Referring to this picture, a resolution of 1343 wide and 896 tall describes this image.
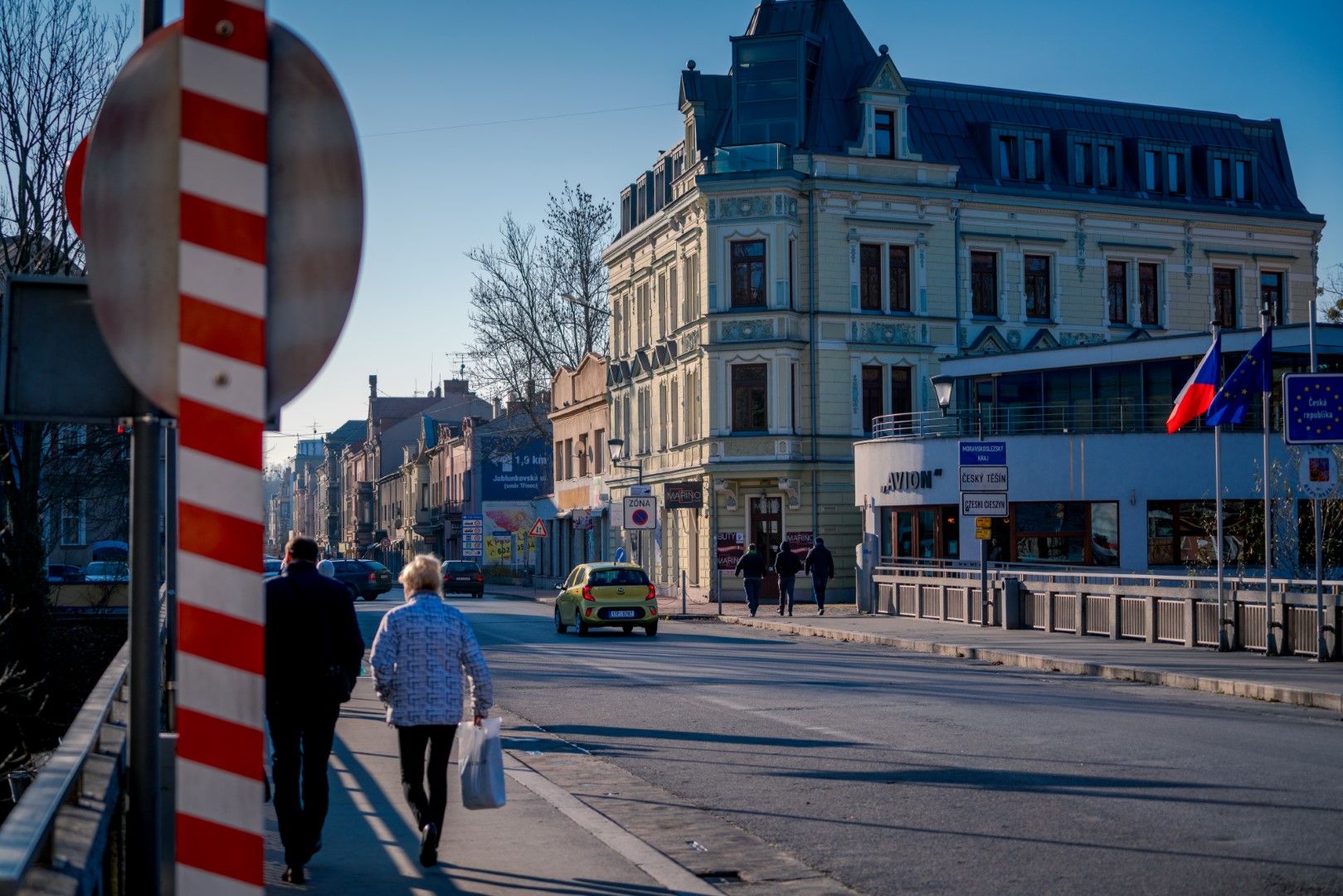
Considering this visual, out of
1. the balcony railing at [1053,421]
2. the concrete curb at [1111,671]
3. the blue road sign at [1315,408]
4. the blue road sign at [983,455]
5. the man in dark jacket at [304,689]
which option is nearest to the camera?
the man in dark jacket at [304,689]

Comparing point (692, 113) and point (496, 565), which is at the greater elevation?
point (692, 113)

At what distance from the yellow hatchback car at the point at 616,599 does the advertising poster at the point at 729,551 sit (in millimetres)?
10131

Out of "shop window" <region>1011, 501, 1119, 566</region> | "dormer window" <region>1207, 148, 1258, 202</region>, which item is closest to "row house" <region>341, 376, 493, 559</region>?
"dormer window" <region>1207, 148, 1258, 202</region>

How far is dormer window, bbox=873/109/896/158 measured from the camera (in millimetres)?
44844

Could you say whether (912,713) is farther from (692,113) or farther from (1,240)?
(692,113)

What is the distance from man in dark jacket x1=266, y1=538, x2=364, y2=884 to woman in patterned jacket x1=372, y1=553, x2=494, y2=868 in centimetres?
24

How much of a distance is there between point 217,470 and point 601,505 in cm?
5327

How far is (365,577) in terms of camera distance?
54.4 metres

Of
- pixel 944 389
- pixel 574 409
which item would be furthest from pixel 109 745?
pixel 574 409

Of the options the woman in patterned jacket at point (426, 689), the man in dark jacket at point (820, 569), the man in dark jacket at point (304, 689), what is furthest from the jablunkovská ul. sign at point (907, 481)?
the man in dark jacket at point (304, 689)

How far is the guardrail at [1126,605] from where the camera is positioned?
69.1ft

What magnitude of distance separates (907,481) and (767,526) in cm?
668

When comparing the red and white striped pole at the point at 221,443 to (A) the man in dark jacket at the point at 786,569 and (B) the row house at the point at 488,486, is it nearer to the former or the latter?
(A) the man in dark jacket at the point at 786,569

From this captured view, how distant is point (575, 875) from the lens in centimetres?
769
